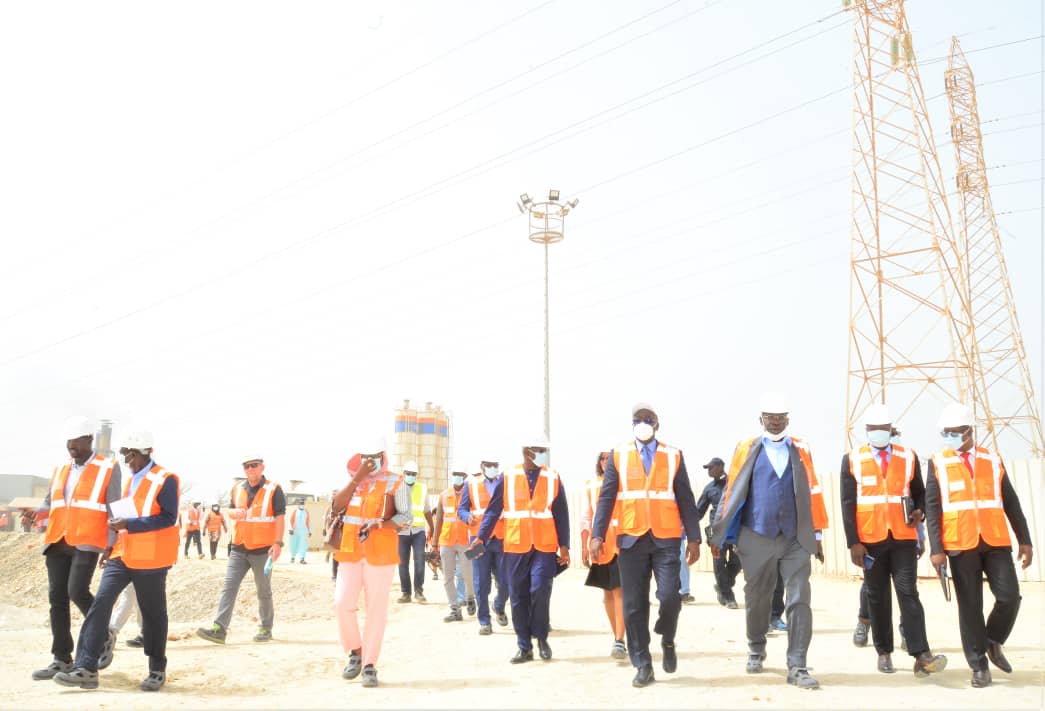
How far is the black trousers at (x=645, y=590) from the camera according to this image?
7.59m

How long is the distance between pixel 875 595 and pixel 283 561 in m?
28.7

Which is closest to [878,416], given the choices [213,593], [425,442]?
[213,593]

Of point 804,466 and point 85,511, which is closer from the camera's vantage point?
point 804,466

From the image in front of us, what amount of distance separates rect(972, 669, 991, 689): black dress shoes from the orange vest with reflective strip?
113 cm

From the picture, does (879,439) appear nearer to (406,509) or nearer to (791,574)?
(791,574)

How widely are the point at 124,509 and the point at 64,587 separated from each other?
4.11 feet

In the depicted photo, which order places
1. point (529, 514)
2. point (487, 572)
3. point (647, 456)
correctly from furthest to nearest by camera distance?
1. point (487, 572)
2. point (529, 514)
3. point (647, 456)

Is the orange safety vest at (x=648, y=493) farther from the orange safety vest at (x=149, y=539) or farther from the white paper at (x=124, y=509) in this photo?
the white paper at (x=124, y=509)

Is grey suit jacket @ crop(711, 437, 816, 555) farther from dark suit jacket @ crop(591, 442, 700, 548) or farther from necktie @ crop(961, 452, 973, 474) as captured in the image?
necktie @ crop(961, 452, 973, 474)

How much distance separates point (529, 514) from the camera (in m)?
9.45

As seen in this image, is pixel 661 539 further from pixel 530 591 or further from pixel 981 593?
pixel 981 593

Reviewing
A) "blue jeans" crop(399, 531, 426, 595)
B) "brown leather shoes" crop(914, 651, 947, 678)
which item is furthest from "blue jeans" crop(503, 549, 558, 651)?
"blue jeans" crop(399, 531, 426, 595)

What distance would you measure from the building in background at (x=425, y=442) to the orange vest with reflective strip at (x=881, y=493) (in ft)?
181

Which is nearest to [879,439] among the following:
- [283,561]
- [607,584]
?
[607,584]
